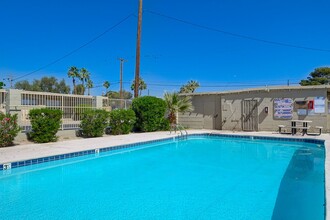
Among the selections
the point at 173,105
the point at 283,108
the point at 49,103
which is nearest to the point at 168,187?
the point at 49,103

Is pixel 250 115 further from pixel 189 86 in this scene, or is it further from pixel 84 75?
pixel 84 75

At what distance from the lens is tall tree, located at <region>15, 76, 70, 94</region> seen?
139ft

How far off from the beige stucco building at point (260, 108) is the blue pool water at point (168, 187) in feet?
17.3

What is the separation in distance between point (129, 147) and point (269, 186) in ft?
19.3

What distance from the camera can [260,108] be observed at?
15.0 m

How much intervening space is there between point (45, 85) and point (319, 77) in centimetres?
4464

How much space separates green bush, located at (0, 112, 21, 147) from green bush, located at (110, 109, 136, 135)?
4.73 m

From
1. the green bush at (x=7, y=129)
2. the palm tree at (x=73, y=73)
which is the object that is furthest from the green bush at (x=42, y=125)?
the palm tree at (x=73, y=73)

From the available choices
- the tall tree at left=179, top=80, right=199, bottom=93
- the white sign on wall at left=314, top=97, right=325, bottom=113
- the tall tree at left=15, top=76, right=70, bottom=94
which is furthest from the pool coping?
the tall tree at left=15, top=76, right=70, bottom=94

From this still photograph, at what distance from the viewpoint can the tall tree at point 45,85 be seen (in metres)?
42.3

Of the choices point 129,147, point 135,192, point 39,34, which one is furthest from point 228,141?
point 39,34

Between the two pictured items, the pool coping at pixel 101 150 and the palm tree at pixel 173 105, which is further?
the palm tree at pixel 173 105

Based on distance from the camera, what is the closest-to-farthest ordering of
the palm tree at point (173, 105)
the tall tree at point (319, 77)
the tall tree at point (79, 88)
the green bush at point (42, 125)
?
the green bush at point (42, 125), the palm tree at point (173, 105), the tall tree at point (319, 77), the tall tree at point (79, 88)

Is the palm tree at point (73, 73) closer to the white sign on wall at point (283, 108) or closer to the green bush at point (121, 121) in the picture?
the green bush at point (121, 121)
